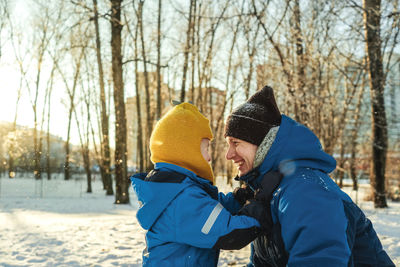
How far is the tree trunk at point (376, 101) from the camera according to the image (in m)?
9.34

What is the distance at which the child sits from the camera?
5.20ft

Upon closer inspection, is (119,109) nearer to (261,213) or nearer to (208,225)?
(208,225)

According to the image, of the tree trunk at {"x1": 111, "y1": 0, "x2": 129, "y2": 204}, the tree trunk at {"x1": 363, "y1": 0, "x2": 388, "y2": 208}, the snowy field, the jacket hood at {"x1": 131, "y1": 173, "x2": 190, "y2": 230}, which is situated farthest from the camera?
the tree trunk at {"x1": 111, "y1": 0, "x2": 129, "y2": 204}

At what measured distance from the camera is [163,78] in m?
22.3

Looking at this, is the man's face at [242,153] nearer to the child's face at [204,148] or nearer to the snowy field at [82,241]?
the child's face at [204,148]

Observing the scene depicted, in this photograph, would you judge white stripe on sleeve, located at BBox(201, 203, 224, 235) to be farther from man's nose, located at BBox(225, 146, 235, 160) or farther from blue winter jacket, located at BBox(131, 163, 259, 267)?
man's nose, located at BBox(225, 146, 235, 160)

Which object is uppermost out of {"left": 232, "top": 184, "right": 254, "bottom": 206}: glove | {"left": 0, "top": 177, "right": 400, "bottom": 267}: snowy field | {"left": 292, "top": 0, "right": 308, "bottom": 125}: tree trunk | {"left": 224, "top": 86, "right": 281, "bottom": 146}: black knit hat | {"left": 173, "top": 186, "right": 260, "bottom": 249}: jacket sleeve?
{"left": 292, "top": 0, "right": 308, "bottom": 125}: tree trunk

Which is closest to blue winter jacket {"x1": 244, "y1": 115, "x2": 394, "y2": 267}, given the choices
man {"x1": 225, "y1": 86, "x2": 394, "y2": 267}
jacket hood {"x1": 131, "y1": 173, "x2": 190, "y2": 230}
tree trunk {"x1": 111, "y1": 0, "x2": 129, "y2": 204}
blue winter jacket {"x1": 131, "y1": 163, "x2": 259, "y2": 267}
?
man {"x1": 225, "y1": 86, "x2": 394, "y2": 267}

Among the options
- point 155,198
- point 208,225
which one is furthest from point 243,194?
point 155,198

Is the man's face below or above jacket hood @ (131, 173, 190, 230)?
above

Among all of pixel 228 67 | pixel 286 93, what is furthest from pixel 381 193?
pixel 228 67

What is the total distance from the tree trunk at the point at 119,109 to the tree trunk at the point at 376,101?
8.25 meters

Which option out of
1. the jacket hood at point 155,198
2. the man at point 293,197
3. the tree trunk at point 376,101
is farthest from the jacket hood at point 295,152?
the tree trunk at point 376,101

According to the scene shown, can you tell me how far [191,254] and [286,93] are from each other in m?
7.14
